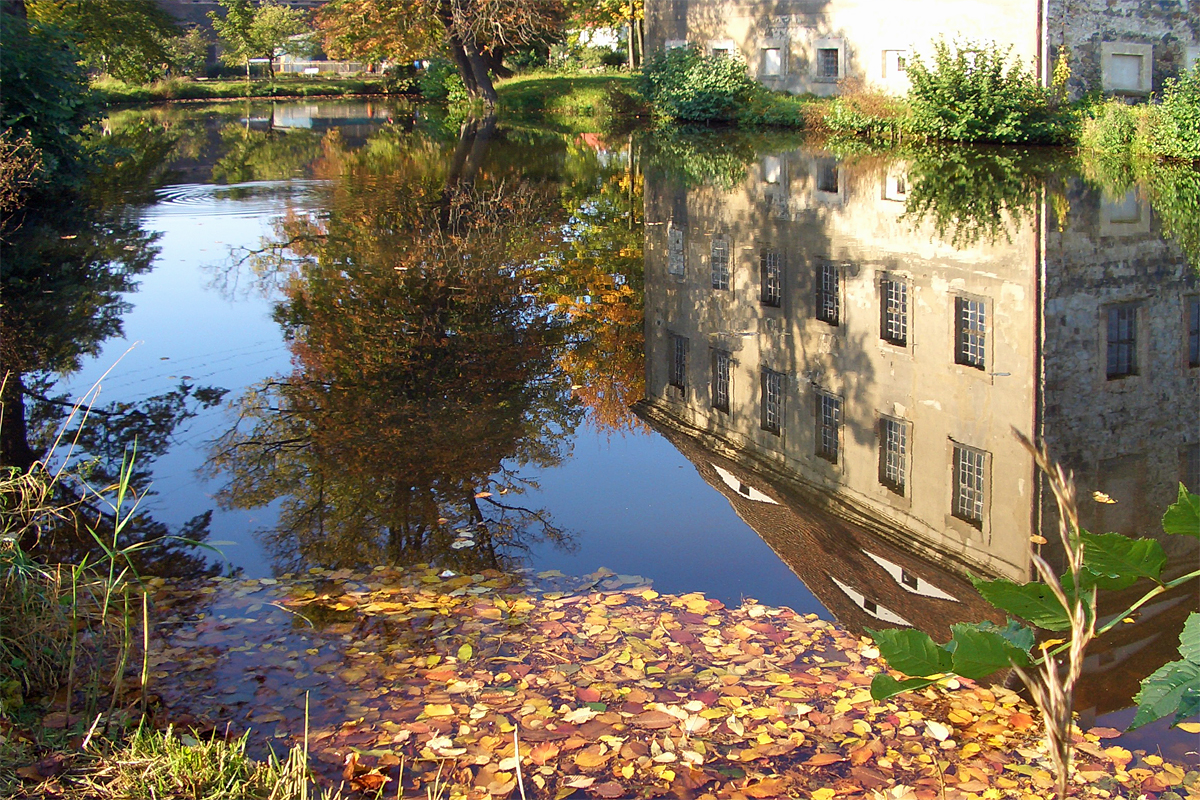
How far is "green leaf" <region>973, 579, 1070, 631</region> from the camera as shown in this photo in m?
1.66

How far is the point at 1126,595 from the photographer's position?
5.76 meters

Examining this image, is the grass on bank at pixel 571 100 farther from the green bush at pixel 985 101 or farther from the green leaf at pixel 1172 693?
the green leaf at pixel 1172 693

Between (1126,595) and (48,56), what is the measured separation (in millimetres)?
21680

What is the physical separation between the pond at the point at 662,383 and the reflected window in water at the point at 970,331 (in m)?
0.04

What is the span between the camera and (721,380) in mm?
10656

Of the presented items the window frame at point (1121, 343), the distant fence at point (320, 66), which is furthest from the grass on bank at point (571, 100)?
the distant fence at point (320, 66)

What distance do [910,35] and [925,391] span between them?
80.8 ft

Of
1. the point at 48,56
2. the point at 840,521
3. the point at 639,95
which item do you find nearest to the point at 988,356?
the point at 840,521

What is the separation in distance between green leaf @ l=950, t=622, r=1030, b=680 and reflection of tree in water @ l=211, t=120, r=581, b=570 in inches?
195

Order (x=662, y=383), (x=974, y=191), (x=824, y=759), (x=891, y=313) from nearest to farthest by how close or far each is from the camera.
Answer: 1. (x=824, y=759)
2. (x=662, y=383)
3. (x=891, y=313)
4. (x=974, y=191)

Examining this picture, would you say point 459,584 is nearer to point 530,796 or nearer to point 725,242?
point 530,796

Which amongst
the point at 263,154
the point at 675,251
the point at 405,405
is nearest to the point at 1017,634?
the point at 405,405

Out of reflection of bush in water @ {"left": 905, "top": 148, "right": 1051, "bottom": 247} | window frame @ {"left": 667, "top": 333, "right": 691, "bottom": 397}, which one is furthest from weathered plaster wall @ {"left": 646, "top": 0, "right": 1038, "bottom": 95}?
window frame @ {"left": 667, "top": 333, "right": 691, "bottom": 397}

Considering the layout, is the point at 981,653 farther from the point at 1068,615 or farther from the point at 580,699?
the point at 580,699
